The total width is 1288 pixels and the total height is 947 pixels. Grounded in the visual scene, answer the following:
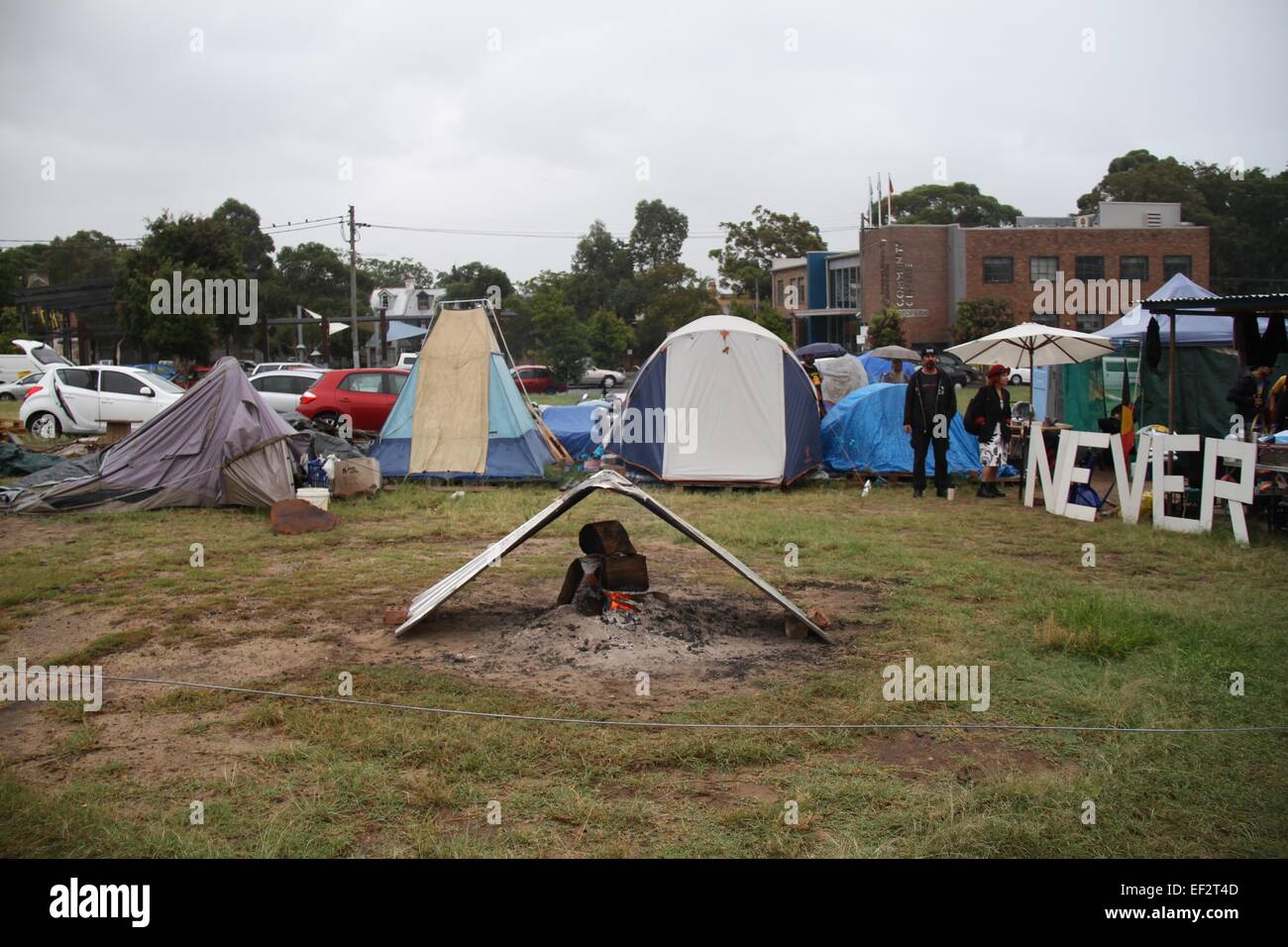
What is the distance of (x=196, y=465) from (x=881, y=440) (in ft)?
30.5

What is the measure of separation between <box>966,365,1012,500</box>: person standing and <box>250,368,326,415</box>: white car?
12.9m

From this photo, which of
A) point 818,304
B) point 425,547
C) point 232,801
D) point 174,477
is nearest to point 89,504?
point 174,477

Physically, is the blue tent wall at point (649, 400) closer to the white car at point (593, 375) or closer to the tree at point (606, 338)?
the white car at point (593, 375)

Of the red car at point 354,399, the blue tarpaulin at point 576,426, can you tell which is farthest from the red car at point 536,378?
the blue tarpaulin at point 576,426

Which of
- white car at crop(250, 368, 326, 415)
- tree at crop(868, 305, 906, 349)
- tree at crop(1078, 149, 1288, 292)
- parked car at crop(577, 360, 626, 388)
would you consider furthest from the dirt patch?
tree at crop(1078, 149, 1288, 292)

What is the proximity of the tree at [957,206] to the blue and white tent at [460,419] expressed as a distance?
6840 cm

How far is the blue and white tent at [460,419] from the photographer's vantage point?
49.9ft

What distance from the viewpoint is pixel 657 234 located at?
7006 centimetres

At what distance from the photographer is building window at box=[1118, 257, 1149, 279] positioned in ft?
166

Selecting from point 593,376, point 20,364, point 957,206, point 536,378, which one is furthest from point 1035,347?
point 957,206

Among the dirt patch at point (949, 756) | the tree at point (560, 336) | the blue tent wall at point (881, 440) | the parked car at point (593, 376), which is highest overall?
the tree at point (560, 336)

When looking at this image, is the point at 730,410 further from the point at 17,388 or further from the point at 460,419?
the point at 17,388
